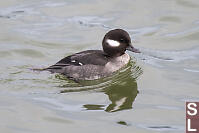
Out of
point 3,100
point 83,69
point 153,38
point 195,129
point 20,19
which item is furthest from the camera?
point 20,19

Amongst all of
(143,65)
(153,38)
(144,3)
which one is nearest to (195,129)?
(143,65)

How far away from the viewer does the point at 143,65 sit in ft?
36.2

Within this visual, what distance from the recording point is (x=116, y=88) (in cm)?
1001

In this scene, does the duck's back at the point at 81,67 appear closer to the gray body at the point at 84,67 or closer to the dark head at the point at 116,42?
the gray body at the point at 84,67

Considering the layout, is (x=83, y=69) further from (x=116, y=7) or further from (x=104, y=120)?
(x=116, y=7)

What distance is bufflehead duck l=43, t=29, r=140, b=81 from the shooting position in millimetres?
10125

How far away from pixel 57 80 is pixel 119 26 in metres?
3.33

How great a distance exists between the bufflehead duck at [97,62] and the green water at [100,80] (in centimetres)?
17

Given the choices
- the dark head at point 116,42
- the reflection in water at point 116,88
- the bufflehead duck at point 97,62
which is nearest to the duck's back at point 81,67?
the bufflehead duck at point 97,62

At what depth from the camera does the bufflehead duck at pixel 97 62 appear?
10125 millimetres

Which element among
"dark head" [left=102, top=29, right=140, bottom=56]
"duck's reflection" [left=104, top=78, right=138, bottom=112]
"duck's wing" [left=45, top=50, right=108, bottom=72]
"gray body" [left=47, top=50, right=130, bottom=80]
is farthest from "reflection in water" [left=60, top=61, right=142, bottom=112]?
"dark head" [left=102, top=29, right=140, bottom=56]

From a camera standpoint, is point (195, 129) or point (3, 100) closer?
point (195, 129)

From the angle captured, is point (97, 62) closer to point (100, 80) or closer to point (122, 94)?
point (100, 80)

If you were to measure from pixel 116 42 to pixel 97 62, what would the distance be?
58cm
